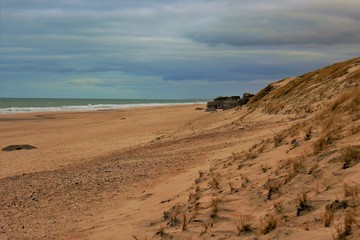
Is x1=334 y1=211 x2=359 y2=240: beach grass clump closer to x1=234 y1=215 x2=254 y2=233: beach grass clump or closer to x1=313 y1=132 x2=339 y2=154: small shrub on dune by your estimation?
x1=234 y1=215 x2=254 y2=233: beach grass clump

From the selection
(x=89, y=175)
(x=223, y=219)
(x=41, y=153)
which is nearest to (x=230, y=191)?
(x=223, y=219)

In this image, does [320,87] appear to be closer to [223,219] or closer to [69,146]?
[69,146]

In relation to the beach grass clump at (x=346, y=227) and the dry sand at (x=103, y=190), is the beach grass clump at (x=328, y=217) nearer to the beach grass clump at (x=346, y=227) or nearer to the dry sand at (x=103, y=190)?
the beach grass clump at (x=346, y=227)

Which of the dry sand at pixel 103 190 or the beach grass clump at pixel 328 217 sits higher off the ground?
the beach grass clump at pixel 328 217

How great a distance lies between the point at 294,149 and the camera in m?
8.08

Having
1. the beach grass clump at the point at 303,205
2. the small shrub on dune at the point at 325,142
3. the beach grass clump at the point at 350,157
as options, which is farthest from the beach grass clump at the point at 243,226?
the small shrub on dune at the point at 325,142

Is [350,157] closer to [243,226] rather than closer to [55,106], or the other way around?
[243,226]

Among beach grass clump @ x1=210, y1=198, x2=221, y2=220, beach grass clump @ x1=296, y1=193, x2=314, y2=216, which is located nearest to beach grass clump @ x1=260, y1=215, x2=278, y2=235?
beach grass clump @ x1=296, y1=193, x2=314, y2=216

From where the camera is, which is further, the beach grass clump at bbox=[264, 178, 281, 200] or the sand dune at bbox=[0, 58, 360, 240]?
the beach grass clump at bbox=[264, 178, 281, 200]

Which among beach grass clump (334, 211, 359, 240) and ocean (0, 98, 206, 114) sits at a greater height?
ocean (0, 98, 206, 114)

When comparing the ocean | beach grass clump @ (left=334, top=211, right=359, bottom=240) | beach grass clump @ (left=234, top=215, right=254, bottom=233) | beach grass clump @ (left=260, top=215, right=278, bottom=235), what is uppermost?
the ocean

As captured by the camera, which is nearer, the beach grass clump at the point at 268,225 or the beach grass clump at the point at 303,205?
the beach grass clump at the point at 268,225

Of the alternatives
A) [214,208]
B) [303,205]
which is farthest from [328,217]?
[214,208]

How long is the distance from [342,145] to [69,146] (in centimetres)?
1629
